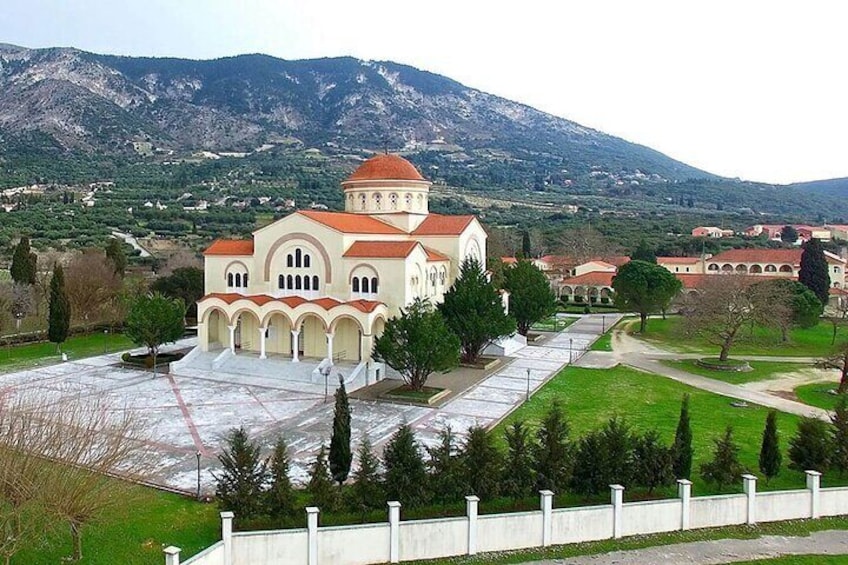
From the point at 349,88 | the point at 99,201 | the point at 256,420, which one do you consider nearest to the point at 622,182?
the point at 349,88

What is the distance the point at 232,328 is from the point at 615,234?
6880 cm

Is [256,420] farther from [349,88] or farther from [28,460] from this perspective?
[349,88]

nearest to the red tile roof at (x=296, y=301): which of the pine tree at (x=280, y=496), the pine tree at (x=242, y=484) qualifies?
the pine tree at (x=242, y=484)

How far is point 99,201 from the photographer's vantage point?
8662 cm

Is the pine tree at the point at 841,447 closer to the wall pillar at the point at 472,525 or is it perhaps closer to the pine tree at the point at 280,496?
the wall pillar at the point at 472,525

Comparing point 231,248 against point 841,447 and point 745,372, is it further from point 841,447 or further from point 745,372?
point 841,447

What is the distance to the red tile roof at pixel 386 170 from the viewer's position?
125ft

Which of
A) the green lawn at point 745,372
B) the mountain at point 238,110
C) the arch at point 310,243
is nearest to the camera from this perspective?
the green lawn at point 745,372

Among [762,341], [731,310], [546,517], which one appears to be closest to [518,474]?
[546,517]

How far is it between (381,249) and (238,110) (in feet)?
493

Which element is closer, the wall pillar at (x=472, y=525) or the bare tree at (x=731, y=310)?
the wall pillar at (x=472, y=525)

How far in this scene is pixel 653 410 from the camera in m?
25.1

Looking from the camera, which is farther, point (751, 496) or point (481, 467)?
point (751, 496)

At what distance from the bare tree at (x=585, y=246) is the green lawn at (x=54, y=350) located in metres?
47.2
